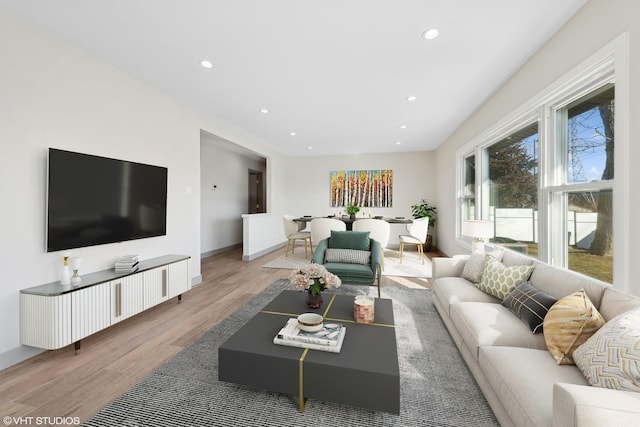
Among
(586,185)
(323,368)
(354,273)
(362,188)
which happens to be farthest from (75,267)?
(362,188)

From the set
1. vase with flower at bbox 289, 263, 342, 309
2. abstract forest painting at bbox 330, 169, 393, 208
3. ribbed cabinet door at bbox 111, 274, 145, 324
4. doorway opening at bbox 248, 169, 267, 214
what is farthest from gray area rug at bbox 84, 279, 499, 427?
doorway opening at bbox 248, 169, 267, 214

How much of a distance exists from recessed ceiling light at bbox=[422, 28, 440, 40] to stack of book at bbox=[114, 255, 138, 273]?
353 centimetres

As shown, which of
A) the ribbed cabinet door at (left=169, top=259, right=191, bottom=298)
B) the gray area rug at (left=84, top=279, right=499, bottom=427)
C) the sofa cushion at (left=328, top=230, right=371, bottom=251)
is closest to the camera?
the gray area rug at (left=84, top=279, right=499, bottom=427)

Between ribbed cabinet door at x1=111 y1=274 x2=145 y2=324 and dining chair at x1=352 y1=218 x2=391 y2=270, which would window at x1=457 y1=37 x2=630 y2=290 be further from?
ribbed cabinet door at x1=111 y1=274 x2=145 y2=324

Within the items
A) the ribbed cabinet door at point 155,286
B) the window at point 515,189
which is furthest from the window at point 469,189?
the ribbed cabinet door at point 155,286

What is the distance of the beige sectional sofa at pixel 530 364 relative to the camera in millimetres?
856

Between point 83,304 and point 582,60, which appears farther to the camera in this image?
point 83,304

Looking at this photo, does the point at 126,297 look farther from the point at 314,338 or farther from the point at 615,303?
the point at 615,303

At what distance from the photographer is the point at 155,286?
2814 millimetres

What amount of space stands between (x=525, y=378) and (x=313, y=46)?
2.83m

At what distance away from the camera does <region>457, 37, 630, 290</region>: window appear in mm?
1770

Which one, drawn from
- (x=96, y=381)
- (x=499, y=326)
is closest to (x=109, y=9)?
(x=96, y=381)

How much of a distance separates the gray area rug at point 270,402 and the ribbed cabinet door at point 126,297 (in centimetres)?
82

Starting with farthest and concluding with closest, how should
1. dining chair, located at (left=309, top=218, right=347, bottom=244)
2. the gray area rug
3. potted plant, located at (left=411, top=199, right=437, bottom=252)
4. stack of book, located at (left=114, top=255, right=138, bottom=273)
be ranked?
1. potted plant, located at (left=411, top=199, right=437, bottom=252)
2. dining chair, located at (left=309, top=218, right=347, bottom=244)
3. stack of book, located at (left=114, top=255, right=138, bottom=273)
4. the gray area rug
